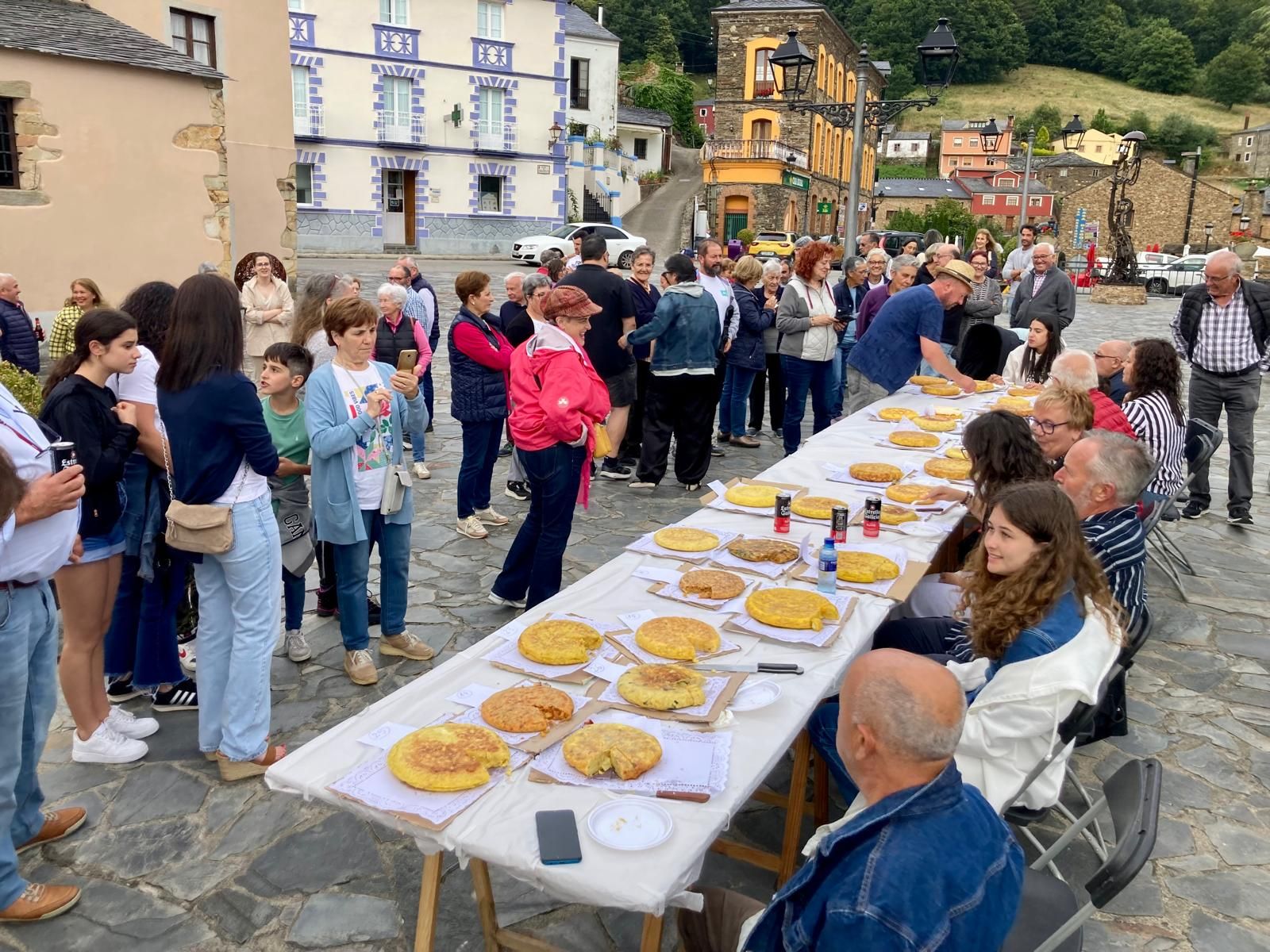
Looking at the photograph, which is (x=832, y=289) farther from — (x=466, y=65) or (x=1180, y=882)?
(x=466, y=65)

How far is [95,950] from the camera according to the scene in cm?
294

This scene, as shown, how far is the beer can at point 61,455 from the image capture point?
3.05m

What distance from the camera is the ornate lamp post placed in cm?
1063

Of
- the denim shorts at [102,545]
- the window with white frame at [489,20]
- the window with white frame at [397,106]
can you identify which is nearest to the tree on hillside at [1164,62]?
the window with white frame at [489,20]

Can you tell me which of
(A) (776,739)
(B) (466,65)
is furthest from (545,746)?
(B) (466,65)

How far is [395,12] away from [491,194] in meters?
7.13

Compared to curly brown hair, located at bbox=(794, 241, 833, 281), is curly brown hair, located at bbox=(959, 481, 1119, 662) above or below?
below

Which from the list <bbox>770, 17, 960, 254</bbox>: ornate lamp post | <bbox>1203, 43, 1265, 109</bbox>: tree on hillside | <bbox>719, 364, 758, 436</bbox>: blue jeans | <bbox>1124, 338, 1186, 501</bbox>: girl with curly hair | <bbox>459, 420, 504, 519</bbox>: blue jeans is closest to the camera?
<bbox>1124, 338, 1186, 501</bbox>: girl with curly hair

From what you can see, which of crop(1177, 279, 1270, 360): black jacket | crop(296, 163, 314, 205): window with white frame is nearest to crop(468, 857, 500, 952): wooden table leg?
crop(1177, 279, 1270, 360): black jacket

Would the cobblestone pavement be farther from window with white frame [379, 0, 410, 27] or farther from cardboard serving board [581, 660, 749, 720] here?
window with white frame [379, 0, 410, 27]

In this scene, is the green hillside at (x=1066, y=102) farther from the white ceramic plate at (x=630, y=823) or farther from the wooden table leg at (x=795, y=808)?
the white ceramic plate at (x=630, y=823)

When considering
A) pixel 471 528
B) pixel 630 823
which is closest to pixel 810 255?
pixel 471 528

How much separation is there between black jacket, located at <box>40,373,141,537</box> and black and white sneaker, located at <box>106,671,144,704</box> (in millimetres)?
1074

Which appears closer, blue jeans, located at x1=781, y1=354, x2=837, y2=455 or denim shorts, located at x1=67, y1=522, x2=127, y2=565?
denim shorts, located at x1=67, y1=522, x2=127, y2=565
